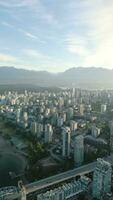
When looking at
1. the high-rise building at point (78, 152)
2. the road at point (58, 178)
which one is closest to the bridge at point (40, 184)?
the road at point (58, 178)

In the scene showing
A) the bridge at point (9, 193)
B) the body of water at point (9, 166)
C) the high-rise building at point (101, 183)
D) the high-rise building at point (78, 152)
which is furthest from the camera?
the high-rise building at point (78, 152)

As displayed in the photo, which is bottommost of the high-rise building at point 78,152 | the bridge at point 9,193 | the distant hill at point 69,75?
the bridge at point 9,193

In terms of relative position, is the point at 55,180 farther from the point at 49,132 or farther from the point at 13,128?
the point at 13,128

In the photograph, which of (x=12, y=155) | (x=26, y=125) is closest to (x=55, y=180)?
(x=12, y=155)

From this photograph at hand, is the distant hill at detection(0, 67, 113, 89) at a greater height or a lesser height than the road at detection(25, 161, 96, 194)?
greater

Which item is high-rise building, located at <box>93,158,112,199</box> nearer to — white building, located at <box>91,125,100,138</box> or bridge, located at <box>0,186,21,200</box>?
bridge, located at <box>0,186,21,200</box>

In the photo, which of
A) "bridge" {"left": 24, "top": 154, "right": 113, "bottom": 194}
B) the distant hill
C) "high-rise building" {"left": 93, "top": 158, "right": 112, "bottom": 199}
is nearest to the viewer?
"high-rise building" {"left": 93, "top": 158, "right": 112, "bottom": 199}

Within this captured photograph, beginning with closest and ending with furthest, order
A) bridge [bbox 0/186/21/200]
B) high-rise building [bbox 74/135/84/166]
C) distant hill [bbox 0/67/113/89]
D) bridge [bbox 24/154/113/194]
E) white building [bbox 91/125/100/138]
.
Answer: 1. bridge [bbox 0/186/21/200]
2. bridge [bbox 24/154/113/194]
3. high-rise building [bbox 74/135/84/166]
4. white building [bbox 91/125/100/138]
5. distant hill [bbox 0/67/113/89]

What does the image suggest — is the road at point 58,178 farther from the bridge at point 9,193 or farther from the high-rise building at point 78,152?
the high-rise building at point 78,152

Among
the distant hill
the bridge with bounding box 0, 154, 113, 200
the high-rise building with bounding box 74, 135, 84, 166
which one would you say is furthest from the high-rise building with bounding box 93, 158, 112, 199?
the distant hill
